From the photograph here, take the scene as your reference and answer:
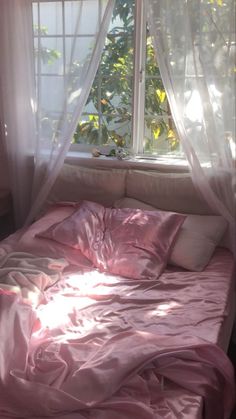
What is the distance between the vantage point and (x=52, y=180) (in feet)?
9.07

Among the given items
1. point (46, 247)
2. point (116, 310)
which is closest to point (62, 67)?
point (46, 247)

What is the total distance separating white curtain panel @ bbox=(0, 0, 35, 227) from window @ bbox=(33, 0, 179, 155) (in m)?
0.09

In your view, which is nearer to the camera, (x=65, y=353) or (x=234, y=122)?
(x=65, y=353)

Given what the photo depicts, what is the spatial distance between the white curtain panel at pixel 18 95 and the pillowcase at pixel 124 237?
0.61 meters

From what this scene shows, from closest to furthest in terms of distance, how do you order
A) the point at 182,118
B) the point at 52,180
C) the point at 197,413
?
the point at 197,413, the point at 182,118, the point at 52,180

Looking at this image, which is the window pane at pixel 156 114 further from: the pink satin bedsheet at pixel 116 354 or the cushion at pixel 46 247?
the pink satin bedsheet at pixel 116 354

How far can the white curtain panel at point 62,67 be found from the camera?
8.39 ft

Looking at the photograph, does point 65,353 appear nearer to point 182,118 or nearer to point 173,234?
point 173,234

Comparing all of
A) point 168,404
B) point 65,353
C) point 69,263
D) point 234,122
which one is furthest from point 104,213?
point 168,404

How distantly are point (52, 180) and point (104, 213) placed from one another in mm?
437

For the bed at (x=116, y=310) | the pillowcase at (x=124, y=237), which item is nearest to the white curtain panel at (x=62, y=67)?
the bed at (x=116, y=310)

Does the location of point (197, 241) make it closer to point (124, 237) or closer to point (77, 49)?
point (124, 237)

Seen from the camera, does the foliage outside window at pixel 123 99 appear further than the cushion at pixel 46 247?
Yes

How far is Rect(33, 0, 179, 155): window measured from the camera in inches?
104
